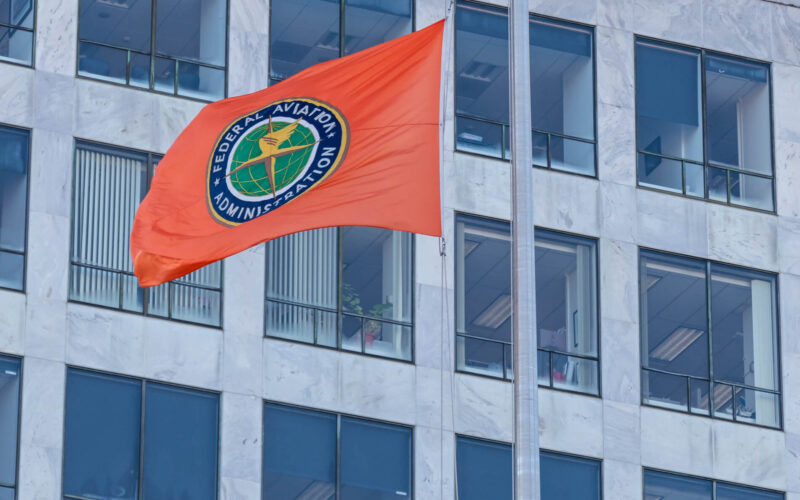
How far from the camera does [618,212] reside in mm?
41344

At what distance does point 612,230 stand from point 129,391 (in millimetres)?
9965

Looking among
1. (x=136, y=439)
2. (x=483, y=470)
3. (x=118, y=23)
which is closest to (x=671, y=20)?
(x=483, y=470)

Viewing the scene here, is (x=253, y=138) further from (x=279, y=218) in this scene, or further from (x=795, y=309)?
(x=795, y=309)

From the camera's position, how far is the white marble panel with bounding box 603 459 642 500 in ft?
130

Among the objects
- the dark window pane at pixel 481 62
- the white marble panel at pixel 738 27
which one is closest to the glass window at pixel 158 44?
the dark window pane at pixel 481 62

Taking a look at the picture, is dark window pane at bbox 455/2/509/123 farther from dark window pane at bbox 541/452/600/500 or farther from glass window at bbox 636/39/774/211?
dark window pane at bbox 541/452/600/500

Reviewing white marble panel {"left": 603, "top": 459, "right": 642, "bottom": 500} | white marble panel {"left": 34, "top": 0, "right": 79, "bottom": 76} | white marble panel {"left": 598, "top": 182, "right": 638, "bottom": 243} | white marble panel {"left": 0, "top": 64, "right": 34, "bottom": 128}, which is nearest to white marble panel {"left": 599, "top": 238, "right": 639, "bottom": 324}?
white marble panel {"left": 598, "top": 182, "right": 638, "bottom": 243}

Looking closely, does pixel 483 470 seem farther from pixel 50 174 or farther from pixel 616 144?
pixel 50 174

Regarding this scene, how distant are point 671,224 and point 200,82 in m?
9.38

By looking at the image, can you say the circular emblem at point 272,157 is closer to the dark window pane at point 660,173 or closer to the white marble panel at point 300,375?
the white marble panel at point 300,375

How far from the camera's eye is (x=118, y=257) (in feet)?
124

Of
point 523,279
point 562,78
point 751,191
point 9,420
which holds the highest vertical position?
point 562,78

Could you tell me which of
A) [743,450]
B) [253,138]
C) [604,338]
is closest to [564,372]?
[604,338]

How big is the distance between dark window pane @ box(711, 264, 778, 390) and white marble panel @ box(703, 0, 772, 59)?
452cm
